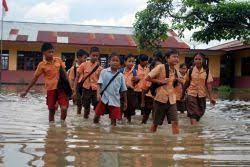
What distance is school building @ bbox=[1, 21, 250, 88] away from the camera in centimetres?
3347

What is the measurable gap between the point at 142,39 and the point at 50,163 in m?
17.2

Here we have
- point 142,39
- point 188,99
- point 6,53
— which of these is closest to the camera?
point 188,99

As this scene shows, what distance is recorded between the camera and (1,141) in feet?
19.6

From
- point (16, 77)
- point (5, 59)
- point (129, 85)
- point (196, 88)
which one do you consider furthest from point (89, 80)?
point (5, 59)

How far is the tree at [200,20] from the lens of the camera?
19.2 m

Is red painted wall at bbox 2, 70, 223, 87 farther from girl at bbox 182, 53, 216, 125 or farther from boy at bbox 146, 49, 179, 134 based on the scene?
boy at bbox 146, 49, 179, 134

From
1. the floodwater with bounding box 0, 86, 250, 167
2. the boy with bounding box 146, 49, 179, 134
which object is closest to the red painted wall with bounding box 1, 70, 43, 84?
the floodwater with bounding box 0, 86, 250, 167

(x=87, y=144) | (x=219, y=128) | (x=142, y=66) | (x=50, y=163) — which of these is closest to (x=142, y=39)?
(x=142, y=66)

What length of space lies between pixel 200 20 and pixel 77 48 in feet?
51.5

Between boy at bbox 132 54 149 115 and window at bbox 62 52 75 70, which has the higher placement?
window at bbox 62 52 75 70

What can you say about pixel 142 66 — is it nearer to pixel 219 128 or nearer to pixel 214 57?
pixel 219 128

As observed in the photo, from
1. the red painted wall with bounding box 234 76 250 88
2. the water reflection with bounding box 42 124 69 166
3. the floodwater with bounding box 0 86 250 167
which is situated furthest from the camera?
the red painted wall with bounding box 234 76 250 88

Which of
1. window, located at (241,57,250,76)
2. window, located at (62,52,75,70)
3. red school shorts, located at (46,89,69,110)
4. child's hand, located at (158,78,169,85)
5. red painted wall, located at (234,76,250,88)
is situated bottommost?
red school shorts, located at (46,89,69,110)

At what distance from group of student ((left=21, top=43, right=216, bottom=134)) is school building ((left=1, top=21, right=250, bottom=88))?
74.4 feet
